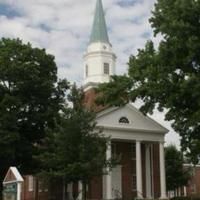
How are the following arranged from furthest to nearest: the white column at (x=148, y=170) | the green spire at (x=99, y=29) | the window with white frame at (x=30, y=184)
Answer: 1. the window with white frame at (x=30, y=184)
2. the green spire at (x=99, y=29)
3. the white column at (x=148, y=170)

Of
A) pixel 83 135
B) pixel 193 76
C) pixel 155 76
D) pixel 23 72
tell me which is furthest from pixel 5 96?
pixel 193 76

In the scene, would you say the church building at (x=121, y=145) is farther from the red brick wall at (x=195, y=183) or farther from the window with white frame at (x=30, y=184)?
the red brick wall at (x=195, y=183)

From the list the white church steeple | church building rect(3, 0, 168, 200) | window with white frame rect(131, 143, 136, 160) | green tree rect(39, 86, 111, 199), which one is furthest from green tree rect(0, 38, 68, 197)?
window with white frame rect(131, 143, 136, 160)

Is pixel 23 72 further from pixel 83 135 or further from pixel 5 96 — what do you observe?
pixel 83 135

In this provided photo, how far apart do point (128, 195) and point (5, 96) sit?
1646 centimetres

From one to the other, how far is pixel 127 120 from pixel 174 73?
58.0ft

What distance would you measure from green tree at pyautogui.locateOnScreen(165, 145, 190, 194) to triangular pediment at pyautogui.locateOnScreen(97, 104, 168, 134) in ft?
46.8

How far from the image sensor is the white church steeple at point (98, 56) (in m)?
54.7

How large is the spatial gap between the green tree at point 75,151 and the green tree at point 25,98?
20.0ft

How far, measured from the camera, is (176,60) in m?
33.0

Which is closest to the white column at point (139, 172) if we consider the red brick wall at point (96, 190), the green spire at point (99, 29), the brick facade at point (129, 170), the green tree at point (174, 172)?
the brick facade at point (129, 170)

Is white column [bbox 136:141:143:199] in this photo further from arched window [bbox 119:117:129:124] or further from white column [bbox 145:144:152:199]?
arched window [bbox 119:117:129:124]

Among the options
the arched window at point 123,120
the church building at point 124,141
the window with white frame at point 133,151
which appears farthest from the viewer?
the window with white frame at point 133,151

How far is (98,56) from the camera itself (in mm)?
54781
